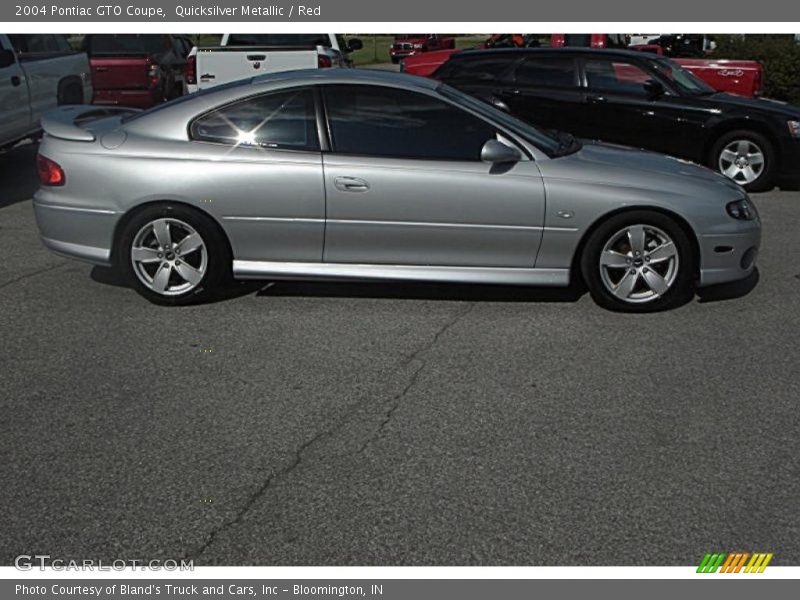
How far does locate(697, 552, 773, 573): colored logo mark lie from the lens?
334 cm

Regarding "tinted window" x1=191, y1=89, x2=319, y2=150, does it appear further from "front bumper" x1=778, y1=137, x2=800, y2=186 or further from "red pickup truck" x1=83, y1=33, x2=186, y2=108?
"red pickup truck" x1=83, y1=33, x2=186, y2=108

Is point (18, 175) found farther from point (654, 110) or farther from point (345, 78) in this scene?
point (654, 110)

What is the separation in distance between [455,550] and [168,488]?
1.22 meters

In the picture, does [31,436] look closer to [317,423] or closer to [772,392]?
[317,423]

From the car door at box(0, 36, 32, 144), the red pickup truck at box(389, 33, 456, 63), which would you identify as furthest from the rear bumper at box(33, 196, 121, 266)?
the red pickup truck at box(389, 33, 456, 63)

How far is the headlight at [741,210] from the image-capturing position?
6.07 metres

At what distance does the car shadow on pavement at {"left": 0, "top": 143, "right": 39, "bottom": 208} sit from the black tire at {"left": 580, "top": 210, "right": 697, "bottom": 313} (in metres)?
6.45

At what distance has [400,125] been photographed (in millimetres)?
6059

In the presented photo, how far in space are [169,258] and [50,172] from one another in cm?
100

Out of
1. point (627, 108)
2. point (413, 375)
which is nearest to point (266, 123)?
point (413, 375)

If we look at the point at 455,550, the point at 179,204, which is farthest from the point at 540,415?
the point at 179,204

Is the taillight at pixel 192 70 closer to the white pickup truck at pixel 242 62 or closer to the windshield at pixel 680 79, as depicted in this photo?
the white pickup truck at pixel 242 62

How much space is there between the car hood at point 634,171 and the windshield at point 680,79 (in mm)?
4774

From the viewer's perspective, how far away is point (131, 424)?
4.38 m
